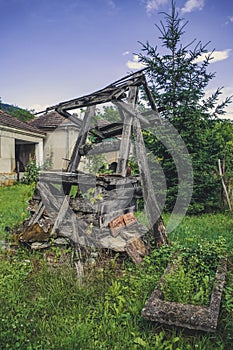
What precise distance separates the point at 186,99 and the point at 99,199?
168 inches

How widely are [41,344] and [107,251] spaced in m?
1.78

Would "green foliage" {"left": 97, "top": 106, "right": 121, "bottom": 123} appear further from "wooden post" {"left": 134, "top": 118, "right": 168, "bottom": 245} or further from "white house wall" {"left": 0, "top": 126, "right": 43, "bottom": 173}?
"white house wall" {"left": 0, "top": 126, "right": 43, "bottom": 173}

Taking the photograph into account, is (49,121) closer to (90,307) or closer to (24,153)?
(24,153)

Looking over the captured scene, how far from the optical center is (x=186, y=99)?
738 cm

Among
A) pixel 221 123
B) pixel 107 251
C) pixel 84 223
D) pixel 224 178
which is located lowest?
pixel 107 251

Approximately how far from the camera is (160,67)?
25.2 feet

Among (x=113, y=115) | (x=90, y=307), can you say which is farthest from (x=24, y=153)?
(x=90, y=307)

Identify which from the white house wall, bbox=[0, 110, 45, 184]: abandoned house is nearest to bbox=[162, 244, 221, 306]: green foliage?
bbox=[0, 110, 45, 184]: abandoned house

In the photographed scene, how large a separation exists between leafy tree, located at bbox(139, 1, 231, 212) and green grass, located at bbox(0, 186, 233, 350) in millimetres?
3513

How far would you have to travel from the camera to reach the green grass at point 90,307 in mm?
2373

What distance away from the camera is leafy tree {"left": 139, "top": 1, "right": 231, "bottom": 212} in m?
7.36

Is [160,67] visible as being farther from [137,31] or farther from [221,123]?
[221,123]

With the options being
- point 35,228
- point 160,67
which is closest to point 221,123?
point 160,67

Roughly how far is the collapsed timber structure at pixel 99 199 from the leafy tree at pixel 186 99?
268 centimetres
